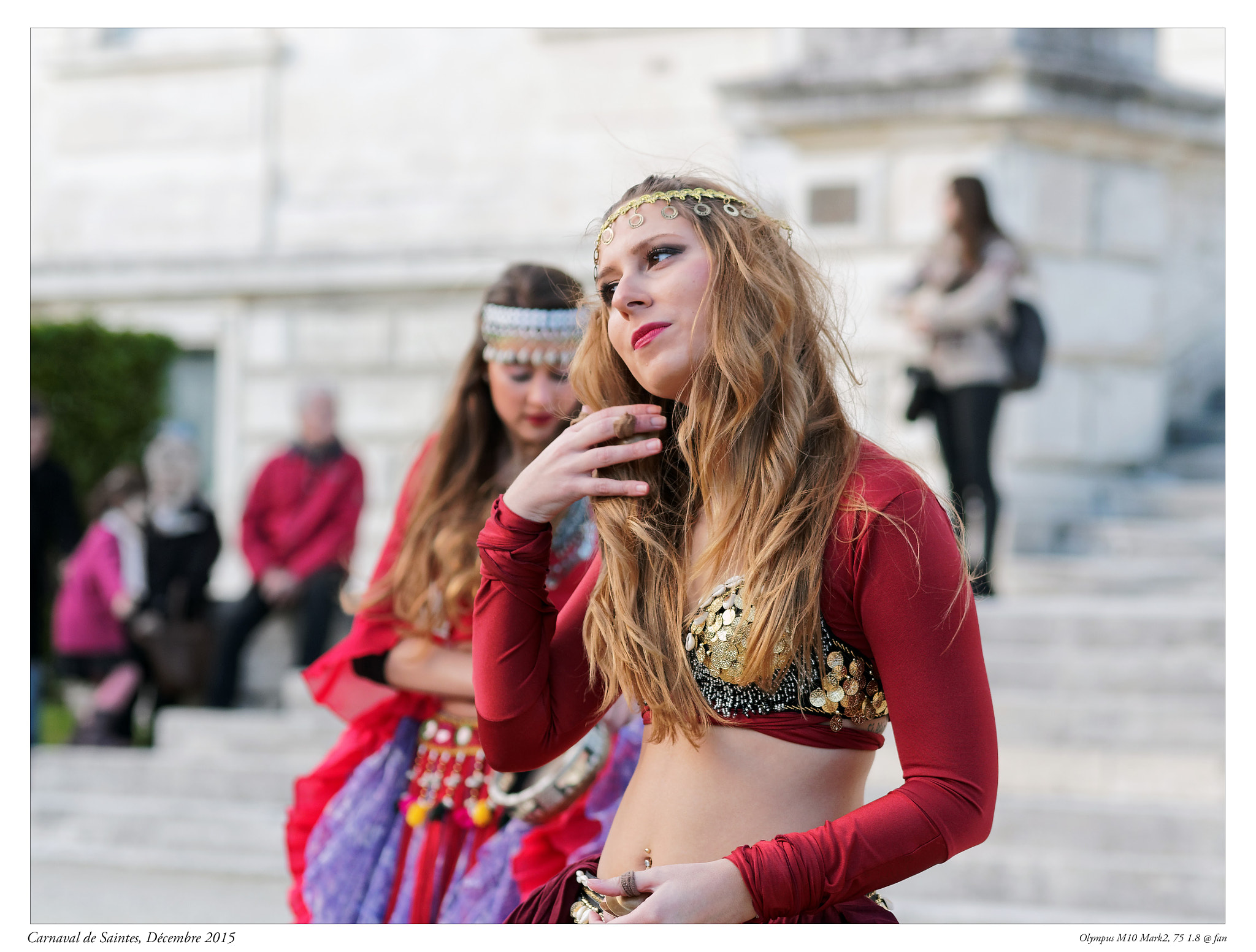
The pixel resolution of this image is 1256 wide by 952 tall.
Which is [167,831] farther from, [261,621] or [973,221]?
[973,221]

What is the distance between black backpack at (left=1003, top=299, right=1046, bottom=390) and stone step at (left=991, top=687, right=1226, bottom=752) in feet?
5.41

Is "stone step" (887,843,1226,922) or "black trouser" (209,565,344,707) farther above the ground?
"black trouser" (209,565,344,707)

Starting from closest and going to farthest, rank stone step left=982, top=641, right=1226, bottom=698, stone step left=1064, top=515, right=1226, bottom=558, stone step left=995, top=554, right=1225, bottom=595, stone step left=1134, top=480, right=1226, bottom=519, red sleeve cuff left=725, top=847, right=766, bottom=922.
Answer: red sleeve cuff left=725, top=847, right=766, bottom=922
stone step left=982, top=641, right=1226, bottom=698
stone step left=995, top=554, right=1225, bottom=595
stone step left=1064, top=515, right=1226, bottom=558
stone step left=1134, top=480, right=1226, bottom=519

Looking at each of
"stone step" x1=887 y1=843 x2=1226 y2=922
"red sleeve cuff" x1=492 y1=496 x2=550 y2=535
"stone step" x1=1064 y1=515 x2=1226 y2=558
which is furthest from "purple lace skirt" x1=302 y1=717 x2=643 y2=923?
"stone step" x1=1064 y1=515 x2=1226 y2=558

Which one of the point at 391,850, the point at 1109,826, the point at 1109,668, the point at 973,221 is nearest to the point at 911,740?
the point at 391,850

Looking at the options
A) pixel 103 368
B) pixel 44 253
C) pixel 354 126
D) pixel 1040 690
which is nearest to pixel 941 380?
pixel 1040 690

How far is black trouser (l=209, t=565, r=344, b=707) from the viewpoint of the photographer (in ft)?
22.1

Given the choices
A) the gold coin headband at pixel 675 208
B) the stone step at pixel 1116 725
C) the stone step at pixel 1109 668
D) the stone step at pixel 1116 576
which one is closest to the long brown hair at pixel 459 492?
the gold coin headband at pixel 675 208

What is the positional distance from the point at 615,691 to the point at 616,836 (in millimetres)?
215

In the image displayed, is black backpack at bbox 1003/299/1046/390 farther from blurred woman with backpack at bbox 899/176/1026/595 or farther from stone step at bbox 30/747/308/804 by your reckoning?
stone step at bbox 30/747/308/804

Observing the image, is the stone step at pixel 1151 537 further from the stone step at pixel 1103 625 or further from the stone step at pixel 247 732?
the stone step at pixel 247 732

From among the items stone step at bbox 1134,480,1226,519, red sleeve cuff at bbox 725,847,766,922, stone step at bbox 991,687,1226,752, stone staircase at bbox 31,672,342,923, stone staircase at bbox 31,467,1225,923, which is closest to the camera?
red sleeve cuff at bbox 725,847,766,922

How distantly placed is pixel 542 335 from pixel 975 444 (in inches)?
158

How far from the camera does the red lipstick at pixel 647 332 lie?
1.84 meters
